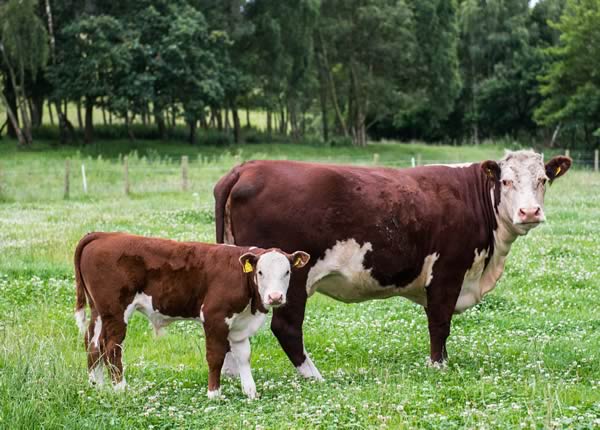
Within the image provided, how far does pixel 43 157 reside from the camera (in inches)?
1877

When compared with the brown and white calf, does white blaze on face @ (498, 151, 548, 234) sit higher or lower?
higher

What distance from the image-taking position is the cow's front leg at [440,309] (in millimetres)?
9758

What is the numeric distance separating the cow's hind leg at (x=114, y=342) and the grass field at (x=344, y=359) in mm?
244

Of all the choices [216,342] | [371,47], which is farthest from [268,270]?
[371,47]

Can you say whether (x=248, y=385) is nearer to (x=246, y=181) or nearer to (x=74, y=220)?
(x=246, y=181)

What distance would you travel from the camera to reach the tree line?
171 feet

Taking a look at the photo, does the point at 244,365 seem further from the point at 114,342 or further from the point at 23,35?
the point at 23,35

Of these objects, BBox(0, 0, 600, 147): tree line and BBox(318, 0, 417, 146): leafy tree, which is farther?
BBox(318, 0, 417, 146): leafy tree

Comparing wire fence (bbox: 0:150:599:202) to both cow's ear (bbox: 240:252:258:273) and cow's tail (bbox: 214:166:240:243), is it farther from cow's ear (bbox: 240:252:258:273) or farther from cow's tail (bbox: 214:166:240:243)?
cow's ear (bbox: 240:252:258:273)

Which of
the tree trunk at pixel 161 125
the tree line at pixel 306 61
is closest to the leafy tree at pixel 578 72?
the tree line at pixel 306 61

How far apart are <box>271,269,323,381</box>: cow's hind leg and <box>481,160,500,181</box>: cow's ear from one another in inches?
102

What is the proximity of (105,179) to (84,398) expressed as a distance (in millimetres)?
29225

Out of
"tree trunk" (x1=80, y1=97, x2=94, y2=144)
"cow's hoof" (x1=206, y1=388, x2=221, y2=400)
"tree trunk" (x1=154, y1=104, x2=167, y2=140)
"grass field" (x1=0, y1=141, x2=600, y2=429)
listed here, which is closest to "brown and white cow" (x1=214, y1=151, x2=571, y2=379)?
"grass field" (x1=0, y1=141, x2=600, y2=429)

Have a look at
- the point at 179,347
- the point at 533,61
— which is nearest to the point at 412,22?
the point at 533,61
